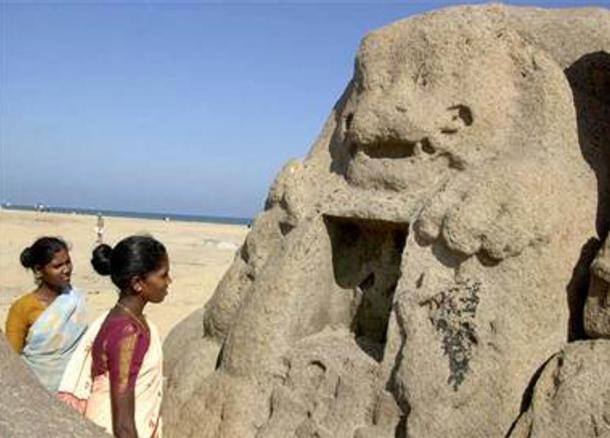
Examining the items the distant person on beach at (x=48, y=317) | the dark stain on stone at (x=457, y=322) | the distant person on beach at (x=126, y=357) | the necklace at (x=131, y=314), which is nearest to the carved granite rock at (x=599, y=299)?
the dark stain on stone at (x=457, y=322)

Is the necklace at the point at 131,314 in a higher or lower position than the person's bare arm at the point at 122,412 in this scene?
higher

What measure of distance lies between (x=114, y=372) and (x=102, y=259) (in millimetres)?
503

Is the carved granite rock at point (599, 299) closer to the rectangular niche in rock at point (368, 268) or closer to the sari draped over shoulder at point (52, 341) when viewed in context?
the rectangular niche in rock at point (368, 268)

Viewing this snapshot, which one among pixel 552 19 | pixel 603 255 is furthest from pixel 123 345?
pixel 552 19

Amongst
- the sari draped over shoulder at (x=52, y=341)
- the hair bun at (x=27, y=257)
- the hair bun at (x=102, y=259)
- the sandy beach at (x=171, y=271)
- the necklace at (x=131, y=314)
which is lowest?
the sandy beach at (x=171, y=271)

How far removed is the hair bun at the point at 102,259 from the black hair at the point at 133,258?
97mm

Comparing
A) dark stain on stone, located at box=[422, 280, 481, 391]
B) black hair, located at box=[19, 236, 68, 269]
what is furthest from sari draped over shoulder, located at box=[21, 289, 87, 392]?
dark stain on stone, located at box=[422, 280, 481, 391]

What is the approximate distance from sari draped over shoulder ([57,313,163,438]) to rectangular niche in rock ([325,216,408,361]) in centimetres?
195

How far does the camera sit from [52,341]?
4.12 metres

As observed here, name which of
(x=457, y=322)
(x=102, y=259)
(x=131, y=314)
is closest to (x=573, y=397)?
(x=457, y=322)

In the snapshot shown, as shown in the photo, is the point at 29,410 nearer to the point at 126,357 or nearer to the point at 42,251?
the point at 126,357

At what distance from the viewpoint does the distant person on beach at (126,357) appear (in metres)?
2.96

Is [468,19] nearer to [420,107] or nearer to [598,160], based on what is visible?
[420,107]

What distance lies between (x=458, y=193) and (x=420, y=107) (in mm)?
641
